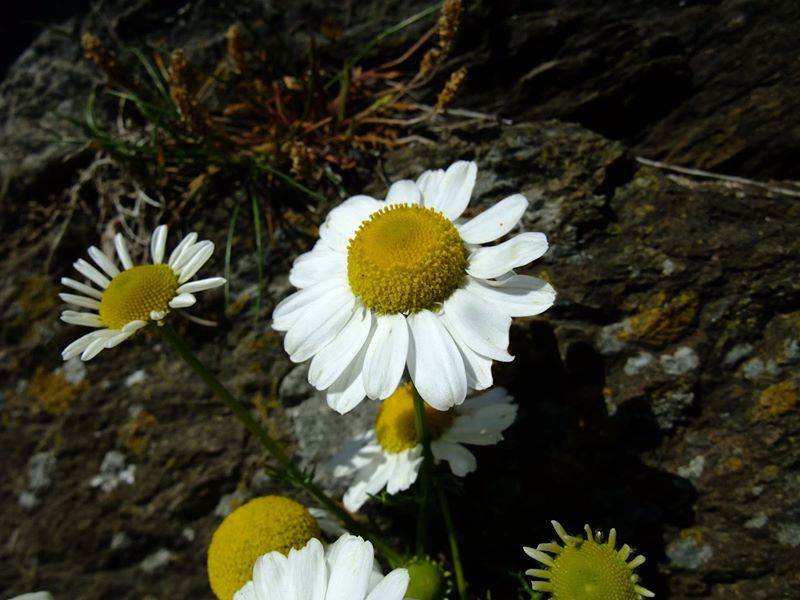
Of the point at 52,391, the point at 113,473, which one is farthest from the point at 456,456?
the point at 52,391

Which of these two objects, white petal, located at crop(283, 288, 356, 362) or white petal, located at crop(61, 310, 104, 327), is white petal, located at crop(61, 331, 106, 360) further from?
white petal, located at crop(283, 288, 356, 362)

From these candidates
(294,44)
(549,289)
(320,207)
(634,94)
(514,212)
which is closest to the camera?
(549,289)

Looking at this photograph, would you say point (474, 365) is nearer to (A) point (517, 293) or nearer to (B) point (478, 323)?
(B) point (478, 323)

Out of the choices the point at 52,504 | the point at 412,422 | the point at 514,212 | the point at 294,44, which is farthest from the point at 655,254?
the point at 52,504

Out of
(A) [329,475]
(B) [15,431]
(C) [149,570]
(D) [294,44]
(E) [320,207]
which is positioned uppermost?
(D) [294,44]

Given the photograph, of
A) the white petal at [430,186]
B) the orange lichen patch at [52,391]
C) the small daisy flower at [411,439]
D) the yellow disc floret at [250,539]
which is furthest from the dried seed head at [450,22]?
the orange lichen patch at [52,391]

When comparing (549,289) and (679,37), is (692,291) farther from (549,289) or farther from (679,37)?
(679,37)

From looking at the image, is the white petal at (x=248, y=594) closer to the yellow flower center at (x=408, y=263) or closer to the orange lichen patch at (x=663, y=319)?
the yellow flower center at (x=408, y=263)
